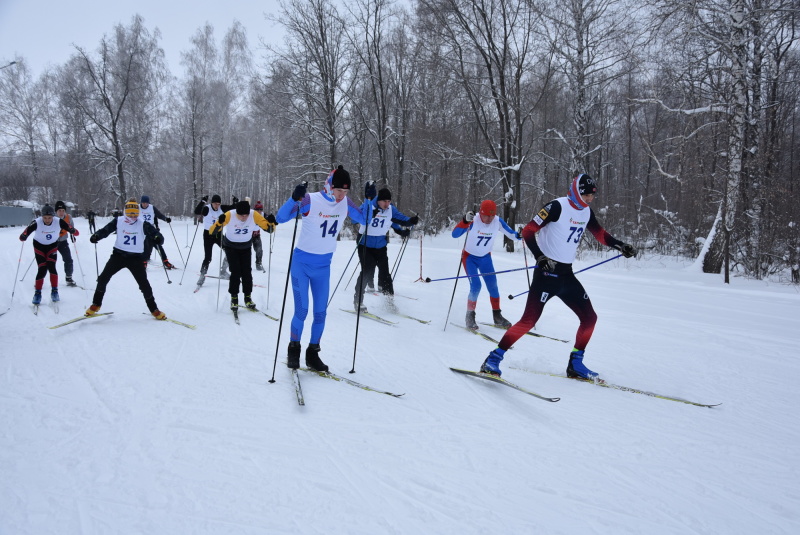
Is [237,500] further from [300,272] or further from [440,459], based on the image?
[300,272]

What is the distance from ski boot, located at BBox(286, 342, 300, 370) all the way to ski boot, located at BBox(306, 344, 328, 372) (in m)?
0.10

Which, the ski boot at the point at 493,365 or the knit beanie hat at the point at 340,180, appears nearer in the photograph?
the ski boot at the point at 493,365

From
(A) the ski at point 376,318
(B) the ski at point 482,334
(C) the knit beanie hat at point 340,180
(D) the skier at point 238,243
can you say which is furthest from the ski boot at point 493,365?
(D) the skier at point 238,243

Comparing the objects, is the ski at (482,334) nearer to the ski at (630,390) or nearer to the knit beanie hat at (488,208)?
the ski at (630,390)

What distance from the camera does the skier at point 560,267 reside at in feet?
14.0

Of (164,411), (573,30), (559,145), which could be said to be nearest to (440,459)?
(164,411)

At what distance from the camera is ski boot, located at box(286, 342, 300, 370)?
444 centimetres

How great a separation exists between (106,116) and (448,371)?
3208 cm

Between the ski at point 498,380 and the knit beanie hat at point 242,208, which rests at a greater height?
the knit beanie hat at point 242,208

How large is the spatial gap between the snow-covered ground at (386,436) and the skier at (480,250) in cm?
73

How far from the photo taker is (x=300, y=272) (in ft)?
14.6

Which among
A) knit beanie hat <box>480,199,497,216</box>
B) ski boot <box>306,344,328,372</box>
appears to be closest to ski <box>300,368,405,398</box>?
ski boot <box>306,344,328,372</box>

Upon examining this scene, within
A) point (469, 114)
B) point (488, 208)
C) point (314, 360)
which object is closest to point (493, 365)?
point (314, 360)

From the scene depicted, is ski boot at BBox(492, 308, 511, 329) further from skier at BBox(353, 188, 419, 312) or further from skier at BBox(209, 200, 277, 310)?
skier at BBox(209, 200, 277, 310)
